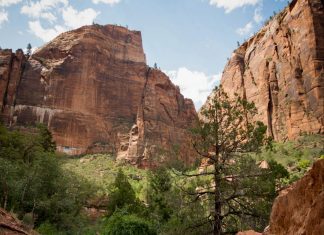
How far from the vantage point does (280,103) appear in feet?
163

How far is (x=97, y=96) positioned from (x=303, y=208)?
69784 mm

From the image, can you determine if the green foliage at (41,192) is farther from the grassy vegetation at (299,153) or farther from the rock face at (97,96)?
the rock face at (97,96)

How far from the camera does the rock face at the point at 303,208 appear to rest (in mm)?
4465

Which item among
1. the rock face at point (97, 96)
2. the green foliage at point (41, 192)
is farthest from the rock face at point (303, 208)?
the rock face at point (97, 96)

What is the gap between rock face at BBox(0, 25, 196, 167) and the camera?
6594 centimetres

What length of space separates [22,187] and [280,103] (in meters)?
36.8

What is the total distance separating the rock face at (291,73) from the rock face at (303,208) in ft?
129

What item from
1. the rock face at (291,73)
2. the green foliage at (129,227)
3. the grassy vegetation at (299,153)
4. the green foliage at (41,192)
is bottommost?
the green foliage at (129,227)

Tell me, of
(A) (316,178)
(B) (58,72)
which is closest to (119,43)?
(B) (58,72)

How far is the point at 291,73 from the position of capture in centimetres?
4809

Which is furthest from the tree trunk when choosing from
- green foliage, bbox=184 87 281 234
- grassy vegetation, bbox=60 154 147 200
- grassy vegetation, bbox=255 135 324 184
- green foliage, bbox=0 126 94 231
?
grassy vegetation, bbox=60 154 147 200

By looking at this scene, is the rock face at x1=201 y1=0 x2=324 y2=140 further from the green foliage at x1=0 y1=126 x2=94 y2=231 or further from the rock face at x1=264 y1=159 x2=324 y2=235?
the rock face at x1=264 y1=159 x2=324 y2=235

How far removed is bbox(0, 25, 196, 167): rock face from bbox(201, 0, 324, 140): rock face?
17394 mm

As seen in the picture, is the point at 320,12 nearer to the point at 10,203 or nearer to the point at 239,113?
the point at 239,113
